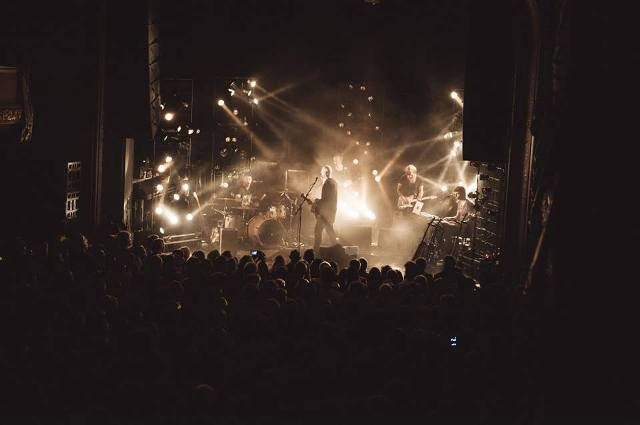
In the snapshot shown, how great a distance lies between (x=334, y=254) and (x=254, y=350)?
7.48 meters

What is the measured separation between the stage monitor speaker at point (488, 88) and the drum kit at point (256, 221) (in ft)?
24.0

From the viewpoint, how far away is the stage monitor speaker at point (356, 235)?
18.3 m

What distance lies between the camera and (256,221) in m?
17.5

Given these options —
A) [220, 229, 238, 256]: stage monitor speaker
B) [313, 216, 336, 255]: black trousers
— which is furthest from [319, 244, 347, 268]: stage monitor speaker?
[220, 229, 238, 256]: stage monitor speaker

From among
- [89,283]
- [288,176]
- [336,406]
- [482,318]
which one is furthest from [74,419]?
[288,176]

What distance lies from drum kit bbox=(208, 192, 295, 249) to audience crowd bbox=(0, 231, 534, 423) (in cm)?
1027

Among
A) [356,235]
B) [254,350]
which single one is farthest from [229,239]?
[254,350]

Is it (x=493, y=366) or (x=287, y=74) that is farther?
(x=287, y=74)

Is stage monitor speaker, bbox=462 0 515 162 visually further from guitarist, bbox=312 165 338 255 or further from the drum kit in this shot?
the drum kit

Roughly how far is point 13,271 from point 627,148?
649 cm

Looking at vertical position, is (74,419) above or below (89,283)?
below

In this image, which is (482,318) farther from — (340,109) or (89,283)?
(340,109)

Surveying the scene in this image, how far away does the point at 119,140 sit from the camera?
13.5 m

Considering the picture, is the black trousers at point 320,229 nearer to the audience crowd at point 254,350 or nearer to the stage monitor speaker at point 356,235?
the stage monitor speaker at point 356,235
